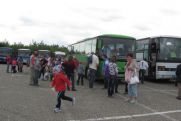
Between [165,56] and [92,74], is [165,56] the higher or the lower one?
the higher one

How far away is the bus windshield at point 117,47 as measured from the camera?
1978cm

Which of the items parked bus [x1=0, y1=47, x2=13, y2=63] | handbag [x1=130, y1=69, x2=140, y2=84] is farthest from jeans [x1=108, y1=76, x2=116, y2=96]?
parked bus [x1=0, y1=47, x2=13, y2=63]

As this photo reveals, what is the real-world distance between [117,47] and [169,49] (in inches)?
172

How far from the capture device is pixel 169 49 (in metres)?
22.4

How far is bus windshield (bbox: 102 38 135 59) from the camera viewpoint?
64.9ft

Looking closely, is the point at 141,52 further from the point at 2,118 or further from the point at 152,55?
the point at 2,118

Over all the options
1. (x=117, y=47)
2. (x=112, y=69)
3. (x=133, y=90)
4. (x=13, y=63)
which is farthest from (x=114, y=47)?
(x=13, y=63)

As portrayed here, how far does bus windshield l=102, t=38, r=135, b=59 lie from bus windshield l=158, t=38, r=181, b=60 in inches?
111

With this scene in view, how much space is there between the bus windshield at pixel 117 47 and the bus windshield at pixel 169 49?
2.83m

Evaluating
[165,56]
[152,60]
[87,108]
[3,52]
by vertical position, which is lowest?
[87,108]

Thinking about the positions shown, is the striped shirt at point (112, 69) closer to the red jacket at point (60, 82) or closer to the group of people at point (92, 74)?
the group of people at point (92, 74)

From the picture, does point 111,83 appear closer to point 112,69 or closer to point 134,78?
point 112,69

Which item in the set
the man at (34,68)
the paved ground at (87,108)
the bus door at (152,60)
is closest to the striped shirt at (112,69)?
the paved ground at (87,108)

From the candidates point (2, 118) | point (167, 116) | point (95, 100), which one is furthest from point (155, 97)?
point (2, 118)
